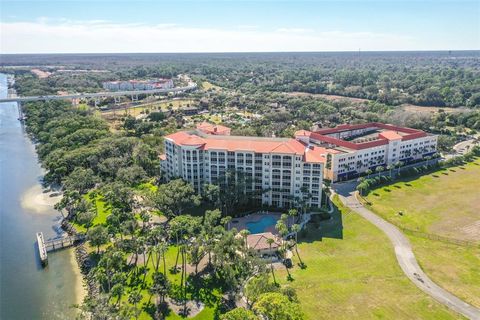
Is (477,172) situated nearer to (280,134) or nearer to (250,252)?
(280,134)

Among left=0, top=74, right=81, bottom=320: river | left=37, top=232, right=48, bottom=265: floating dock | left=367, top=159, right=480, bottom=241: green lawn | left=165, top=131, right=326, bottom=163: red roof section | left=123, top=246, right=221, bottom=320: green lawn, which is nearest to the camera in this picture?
left=123, top=246, right=221, bottom=320: green lawn

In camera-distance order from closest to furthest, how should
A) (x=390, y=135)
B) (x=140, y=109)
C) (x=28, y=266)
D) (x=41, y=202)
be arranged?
(x=28, y=266)
(x=41, y=202)
(x=390, y=135)
(x=140, y=109)

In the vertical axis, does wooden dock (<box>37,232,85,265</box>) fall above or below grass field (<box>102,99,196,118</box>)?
below

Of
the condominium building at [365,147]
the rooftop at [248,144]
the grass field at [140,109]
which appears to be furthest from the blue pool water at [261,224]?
the grass field at [140,109]

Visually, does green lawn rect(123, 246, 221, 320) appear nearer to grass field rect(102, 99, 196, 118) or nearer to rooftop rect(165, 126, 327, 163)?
rooftop rect(165, 126, 327, 163)

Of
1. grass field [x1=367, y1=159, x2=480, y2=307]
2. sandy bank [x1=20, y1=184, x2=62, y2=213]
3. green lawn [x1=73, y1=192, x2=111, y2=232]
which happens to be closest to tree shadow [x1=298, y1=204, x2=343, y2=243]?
grass field [x1=367, y1=159, x2=480, y2=307]

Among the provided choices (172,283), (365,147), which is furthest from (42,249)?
(365,147)

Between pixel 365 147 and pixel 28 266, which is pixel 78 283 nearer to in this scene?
pixel 28 266

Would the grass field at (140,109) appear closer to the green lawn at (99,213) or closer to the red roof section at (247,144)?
the green lawn at (99,213)
